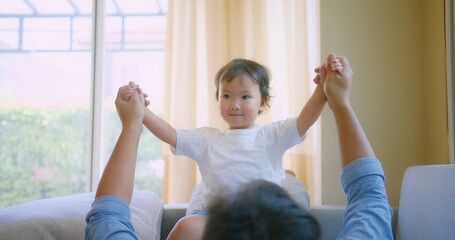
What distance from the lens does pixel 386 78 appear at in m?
2.30

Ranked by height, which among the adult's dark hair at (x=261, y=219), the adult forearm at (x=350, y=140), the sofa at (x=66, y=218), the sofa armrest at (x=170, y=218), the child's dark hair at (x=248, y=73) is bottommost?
the sofa armrest at (x=170, y=218)

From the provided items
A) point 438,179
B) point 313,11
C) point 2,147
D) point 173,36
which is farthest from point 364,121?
point 2,147

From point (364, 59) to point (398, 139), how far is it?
49 cm

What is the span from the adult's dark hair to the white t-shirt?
96cm

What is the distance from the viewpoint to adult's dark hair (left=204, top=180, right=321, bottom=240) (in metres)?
0.43

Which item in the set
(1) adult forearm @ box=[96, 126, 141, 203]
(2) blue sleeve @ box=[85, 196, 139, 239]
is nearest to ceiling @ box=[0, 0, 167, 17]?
(1) adult forearm @ box=[96, 126, 141, 203]

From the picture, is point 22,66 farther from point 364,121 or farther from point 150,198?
point 364,121

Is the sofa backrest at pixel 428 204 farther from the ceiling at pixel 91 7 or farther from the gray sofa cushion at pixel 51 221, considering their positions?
the ceiling at pixel 91 7

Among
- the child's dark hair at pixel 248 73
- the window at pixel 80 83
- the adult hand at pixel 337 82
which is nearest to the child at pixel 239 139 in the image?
the child's dark hair at pixel 248 73

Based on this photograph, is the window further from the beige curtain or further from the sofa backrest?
the sofa backrest

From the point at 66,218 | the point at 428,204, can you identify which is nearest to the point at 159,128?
the point at 66,218

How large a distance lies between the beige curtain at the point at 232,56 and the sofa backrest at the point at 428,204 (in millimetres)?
827

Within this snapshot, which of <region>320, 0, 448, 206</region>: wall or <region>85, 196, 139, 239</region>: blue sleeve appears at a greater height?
<region>320, 0, 448, 206</region>: wall

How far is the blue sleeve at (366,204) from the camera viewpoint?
66 cm
